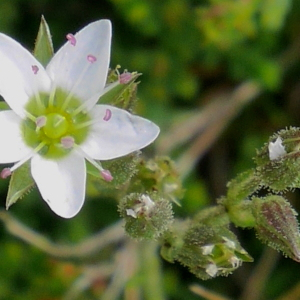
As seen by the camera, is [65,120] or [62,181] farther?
[65,120]

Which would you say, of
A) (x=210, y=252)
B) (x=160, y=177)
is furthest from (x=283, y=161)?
(x=160, y=177)

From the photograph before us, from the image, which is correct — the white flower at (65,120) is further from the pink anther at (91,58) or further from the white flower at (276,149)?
the white flower at (276,149)

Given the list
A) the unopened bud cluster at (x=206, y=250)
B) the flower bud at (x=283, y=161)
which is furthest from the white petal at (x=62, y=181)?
the flower bud at (x=283, y=161)

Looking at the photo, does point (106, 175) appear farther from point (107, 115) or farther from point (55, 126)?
point (55, 126)

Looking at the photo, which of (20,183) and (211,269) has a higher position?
(20,183)

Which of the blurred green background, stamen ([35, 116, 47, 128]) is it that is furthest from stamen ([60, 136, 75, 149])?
the blurred green background
